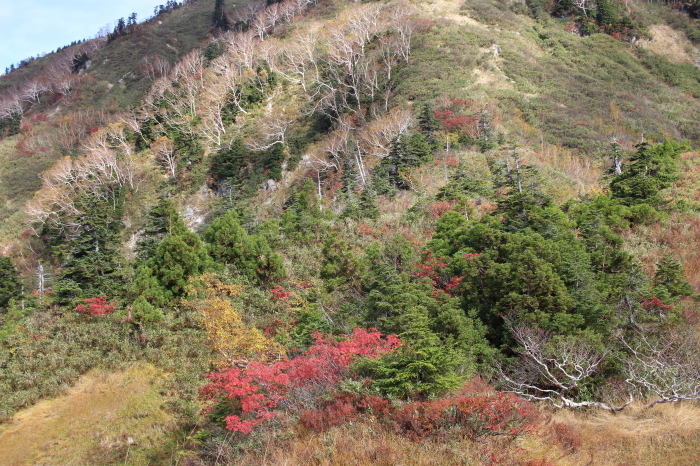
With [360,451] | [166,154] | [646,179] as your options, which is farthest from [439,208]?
[166,154]

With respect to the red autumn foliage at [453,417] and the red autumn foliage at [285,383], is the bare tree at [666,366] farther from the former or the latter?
the red autumn foliage at [285,383]

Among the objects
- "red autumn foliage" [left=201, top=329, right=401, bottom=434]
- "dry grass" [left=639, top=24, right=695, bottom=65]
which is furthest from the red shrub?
"dry grass" [left=639, top=24, right=695, bottom=65]

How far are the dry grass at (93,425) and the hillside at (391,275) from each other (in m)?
0.08

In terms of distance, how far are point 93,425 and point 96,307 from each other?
6.27 metres

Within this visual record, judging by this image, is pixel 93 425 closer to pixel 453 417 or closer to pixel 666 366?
pixel 453 417

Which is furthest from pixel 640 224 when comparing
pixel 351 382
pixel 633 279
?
pixel 351 382

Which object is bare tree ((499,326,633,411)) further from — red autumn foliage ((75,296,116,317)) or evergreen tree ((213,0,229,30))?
evergreen tree ((213,0,229,30))

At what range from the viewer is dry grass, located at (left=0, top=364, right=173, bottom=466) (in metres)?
9.63

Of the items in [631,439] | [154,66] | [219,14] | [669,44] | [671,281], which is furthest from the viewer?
[219,14]

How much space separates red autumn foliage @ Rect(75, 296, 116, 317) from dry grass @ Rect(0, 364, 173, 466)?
338 cm

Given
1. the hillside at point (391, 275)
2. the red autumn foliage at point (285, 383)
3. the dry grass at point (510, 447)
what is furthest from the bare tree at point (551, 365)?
the red autumn foliage at point (285, 383)

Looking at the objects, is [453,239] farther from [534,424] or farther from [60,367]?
[60,367]

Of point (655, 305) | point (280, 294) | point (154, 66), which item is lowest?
point (655, 305)

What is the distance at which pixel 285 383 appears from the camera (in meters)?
8.31
